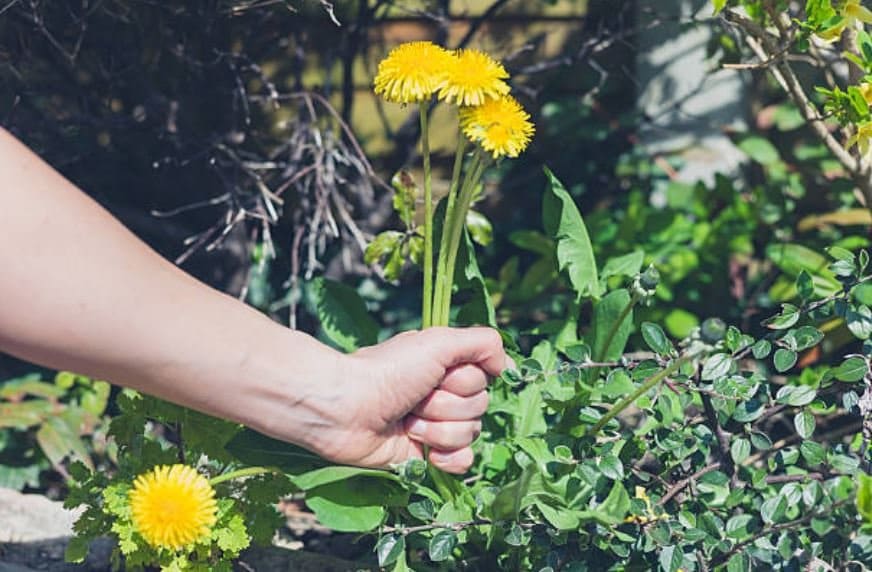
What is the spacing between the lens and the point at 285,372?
1.52 metres

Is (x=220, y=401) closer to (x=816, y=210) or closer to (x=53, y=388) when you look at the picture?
(x=53, y=388)

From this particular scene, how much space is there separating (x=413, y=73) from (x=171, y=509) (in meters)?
0.67

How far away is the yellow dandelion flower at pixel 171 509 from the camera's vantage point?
1.42 metres

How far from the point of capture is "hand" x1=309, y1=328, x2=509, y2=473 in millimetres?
1577

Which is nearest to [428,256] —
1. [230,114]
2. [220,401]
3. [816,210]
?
[220,401]

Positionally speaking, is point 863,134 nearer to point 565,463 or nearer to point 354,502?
point 565,463

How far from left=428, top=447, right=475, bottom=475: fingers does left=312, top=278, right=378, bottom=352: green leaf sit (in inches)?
12.6

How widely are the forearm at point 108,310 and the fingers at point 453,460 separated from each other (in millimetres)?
307

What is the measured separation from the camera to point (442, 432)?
5.49 ft

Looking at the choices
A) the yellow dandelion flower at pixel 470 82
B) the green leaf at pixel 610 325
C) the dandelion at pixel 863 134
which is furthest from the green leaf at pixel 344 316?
the dandelion at pixel 863 134

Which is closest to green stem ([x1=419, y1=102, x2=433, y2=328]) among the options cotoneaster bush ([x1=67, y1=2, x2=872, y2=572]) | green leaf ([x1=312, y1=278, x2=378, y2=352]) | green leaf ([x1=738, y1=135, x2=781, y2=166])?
cotoneaster bush ([x1=67, y1=2, x2=872, y2=572])

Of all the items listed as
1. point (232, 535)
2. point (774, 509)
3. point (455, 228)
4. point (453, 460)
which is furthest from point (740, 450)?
point (232, 535)

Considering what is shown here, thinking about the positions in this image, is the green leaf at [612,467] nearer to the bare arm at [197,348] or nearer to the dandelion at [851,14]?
the bare arm at [197,348]

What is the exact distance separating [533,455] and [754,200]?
1365 mm
